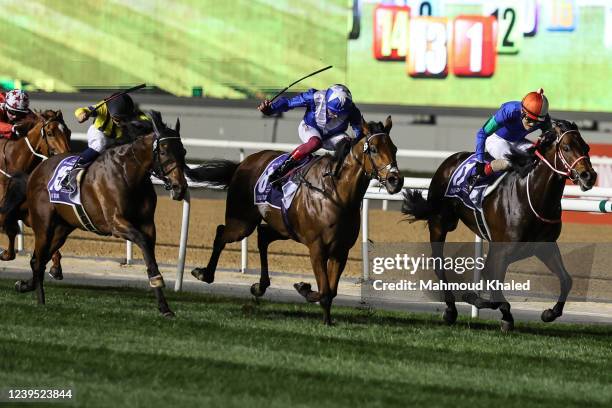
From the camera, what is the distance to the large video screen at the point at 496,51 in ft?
79.1

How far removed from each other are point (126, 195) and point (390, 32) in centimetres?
1593

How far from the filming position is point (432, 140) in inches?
982

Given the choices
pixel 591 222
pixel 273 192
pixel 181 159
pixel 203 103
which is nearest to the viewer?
pixel 181 159

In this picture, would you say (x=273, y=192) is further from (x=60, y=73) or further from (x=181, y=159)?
(x=60, y=73)

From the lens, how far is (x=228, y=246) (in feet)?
48.8

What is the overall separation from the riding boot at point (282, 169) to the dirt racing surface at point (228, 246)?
295 centimetres

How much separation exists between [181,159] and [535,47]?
51.8ft

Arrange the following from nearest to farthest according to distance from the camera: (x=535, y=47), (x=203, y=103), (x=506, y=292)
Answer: (x=506, y=292), (x=535, y=47), (x=203, y=103)

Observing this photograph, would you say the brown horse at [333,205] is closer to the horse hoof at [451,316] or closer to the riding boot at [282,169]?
the riding boot at [282,169]

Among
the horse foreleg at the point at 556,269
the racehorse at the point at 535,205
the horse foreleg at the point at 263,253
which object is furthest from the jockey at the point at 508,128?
the horse foreleg at the point at 263,253

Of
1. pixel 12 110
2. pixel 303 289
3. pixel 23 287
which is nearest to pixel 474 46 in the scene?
pixel 12 110

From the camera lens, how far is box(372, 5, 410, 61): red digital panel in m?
24.9

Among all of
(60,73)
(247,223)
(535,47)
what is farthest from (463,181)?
(60,73)

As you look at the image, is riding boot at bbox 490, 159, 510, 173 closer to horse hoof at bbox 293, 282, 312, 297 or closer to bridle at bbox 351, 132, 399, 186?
bridle at bbox 351, 132, 399, 186
